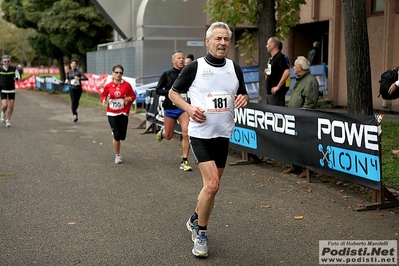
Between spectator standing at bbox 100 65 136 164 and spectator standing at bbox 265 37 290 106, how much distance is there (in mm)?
2757

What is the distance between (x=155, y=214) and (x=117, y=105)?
4.17 meters

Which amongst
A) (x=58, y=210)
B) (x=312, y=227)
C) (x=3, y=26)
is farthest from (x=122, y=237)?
(x=3, y=26)

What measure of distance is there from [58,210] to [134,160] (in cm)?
395

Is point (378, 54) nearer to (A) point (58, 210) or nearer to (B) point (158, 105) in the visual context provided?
(B) point (158, 105)

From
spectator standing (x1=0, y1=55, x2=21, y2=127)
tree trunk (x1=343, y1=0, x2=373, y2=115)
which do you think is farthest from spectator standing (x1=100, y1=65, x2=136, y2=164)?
spectator standing (x1=0, y1=55, x2=21, y2=127)

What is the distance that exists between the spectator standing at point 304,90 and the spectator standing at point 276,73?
1.30m

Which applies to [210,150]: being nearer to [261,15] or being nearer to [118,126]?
[118,126]

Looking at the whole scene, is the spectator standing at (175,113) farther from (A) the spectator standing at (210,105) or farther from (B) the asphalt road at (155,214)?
(A) the spectator standing at (210,105)

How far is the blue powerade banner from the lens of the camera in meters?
7.30

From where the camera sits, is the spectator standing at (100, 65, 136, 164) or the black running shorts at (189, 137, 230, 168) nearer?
the black running shorts at (189, 137, 230, 168)

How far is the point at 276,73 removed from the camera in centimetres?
1111

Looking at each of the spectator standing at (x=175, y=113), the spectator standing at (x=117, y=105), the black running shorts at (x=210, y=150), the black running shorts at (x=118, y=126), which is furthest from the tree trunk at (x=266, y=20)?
the black running shorts at (x=210, y=150)

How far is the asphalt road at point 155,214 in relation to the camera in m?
5.57

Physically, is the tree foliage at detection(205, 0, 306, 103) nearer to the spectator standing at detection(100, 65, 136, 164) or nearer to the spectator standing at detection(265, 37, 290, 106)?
the spectator standing at detection(265, 37, 290, 106)
